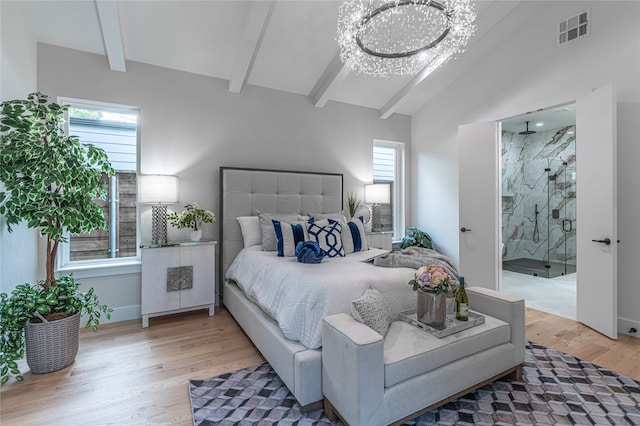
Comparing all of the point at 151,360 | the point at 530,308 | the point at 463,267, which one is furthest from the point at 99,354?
the point at 530,308

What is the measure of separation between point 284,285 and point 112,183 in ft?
7.91

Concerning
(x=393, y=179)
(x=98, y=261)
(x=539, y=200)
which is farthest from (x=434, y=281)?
(x=539, y=200)

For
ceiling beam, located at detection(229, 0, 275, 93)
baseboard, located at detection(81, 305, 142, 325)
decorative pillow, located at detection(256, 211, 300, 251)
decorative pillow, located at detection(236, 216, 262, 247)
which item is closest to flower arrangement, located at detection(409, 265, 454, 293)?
decorative pillow, located at detection(256, 211, 300, 251)

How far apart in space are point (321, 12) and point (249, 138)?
64.4 inches

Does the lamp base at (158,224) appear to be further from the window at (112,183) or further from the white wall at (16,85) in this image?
the white wall at (16,85)

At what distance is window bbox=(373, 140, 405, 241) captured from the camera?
5.07m

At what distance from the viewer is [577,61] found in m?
3.23

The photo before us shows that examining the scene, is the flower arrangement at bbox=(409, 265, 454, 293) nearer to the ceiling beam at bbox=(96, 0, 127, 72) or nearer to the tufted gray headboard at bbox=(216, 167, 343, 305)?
the tufted gray headboard at bbox=(216, 167, 343, 305)

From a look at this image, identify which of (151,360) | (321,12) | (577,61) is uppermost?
(321,12)

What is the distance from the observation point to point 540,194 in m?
6.09

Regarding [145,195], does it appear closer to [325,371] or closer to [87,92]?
[87,92]

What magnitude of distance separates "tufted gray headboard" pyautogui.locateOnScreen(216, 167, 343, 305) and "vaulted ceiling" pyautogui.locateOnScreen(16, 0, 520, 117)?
1.08 m

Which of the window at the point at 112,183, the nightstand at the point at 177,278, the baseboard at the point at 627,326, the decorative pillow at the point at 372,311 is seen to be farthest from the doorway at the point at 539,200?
the window at the point at 112,183

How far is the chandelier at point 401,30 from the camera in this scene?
2.23m
